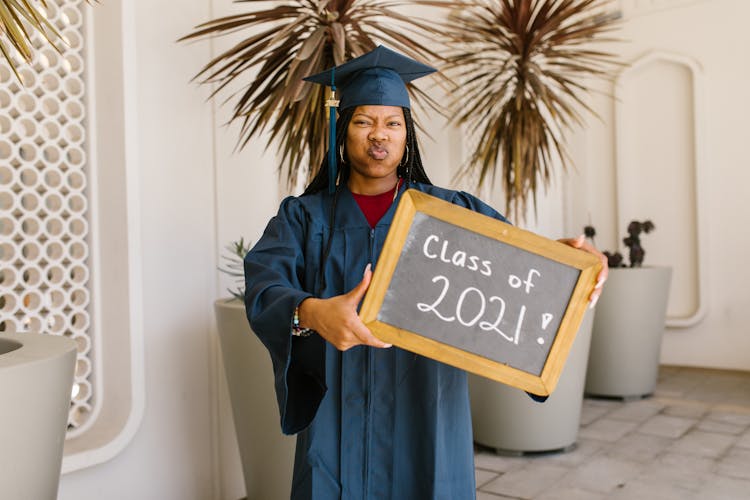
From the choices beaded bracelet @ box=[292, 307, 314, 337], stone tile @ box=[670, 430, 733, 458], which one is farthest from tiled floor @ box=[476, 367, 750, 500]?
beaded bracelet @ box=[292, 307, 314, 337]

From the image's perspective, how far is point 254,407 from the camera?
2.40 m

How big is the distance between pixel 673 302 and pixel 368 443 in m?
4.76

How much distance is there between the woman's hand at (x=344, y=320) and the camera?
110cm

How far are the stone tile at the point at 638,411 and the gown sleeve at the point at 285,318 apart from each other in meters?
3.15

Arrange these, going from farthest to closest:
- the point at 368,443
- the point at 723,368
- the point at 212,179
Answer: the point at 723,368 < the point at 212,179 < the point at 368,443

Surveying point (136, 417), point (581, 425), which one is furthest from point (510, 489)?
point (136, 417)

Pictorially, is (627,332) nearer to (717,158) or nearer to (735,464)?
(735,464)

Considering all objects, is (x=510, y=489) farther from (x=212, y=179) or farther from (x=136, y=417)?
(x=212, y=179)

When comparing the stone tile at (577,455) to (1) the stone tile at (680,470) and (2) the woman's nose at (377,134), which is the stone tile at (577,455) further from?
(2) the woman's nose at (377,134)

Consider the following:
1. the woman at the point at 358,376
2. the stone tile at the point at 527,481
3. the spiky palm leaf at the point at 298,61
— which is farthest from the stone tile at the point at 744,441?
the woman at the point at 358,376

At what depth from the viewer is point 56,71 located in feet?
7.93

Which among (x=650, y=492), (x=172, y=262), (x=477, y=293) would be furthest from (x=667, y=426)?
(x=477, y=293)

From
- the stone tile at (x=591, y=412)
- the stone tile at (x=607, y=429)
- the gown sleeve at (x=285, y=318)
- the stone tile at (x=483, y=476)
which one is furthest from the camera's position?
the stone tile at (x=591, y=412)

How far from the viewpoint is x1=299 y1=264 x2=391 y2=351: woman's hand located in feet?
3.61
